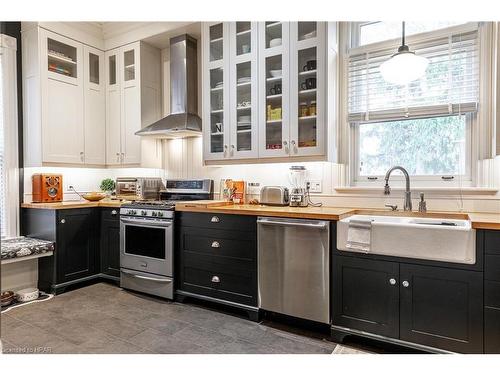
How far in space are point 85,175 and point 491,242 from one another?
4.19 metres

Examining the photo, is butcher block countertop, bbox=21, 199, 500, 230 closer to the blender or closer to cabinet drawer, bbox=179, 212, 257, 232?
cabinet drawer, bbox=179, 212, 257, 232

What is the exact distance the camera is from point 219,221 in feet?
8.98

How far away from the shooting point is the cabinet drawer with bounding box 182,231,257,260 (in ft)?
8.55

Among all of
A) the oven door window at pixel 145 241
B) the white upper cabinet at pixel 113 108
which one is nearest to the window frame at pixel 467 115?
the oven door window at pixel 145 241

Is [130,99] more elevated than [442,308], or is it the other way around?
[130,99]

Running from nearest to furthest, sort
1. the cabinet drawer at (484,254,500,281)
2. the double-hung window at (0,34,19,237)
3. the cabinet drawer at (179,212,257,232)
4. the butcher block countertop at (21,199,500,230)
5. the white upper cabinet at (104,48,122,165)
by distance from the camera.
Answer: the cabinet drawer at (484,254,500,281) → the butcher block countertop at (21,199,500,230) → the cabinet drawer at (179,212,257,232) → the double-hung window at (0,34,19,237) → the white upper cabinet at (104,48,122,165)

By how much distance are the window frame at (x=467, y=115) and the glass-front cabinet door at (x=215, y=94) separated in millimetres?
1106

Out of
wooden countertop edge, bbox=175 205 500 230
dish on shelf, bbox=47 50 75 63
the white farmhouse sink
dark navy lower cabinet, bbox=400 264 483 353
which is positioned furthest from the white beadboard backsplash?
dark navy lower cabinet, bbox=400 264 483 353

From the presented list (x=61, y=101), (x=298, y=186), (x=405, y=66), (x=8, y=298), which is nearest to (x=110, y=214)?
(x=8, y=298)

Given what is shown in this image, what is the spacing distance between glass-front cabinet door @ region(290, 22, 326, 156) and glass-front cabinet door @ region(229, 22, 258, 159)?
38 centimetres

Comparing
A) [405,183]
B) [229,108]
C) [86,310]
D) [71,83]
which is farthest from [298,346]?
[71,83]

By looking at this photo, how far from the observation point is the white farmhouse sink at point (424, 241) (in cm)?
183

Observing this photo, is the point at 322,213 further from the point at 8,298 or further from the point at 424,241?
the point at 8,298

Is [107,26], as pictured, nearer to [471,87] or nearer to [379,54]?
[379,54]
